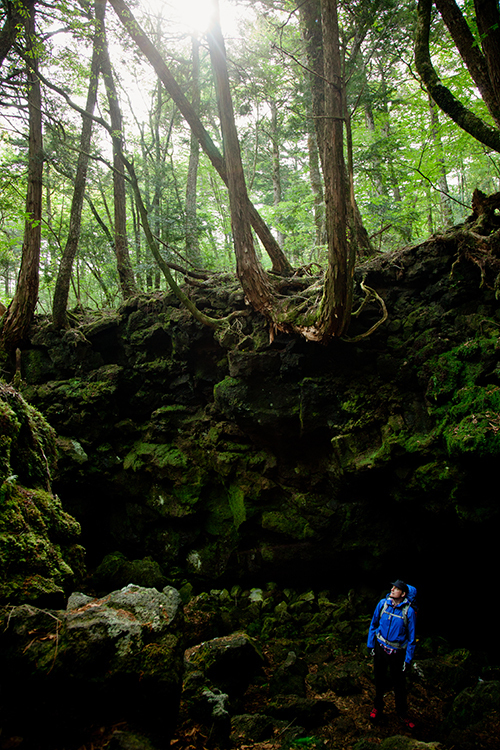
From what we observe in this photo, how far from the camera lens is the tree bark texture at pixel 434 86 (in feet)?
15.8

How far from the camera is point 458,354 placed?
19.7 feet

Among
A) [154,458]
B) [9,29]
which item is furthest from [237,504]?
[9,29]

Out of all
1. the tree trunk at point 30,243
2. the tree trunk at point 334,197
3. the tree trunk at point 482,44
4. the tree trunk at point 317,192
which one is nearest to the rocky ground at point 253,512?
the tree trunk at point 30,243

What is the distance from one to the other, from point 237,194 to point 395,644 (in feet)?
24.0

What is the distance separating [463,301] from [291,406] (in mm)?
3593

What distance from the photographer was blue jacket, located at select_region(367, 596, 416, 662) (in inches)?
175

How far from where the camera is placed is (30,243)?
366 inches

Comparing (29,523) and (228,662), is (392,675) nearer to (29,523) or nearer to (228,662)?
(228,662)

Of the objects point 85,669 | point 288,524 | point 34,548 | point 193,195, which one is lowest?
point 288,524

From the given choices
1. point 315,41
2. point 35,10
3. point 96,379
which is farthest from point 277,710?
point 35,10

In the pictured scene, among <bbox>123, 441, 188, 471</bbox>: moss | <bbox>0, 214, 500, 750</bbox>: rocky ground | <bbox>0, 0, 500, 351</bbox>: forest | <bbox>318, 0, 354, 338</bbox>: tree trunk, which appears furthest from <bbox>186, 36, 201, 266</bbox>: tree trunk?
<bbox>318, 0, 354, 338</bbox>: tree trunk

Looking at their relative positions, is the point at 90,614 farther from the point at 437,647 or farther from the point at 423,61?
the point at 423,61

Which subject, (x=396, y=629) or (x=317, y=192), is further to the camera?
(x=317, y=192)

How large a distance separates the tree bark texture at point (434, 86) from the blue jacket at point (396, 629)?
603 centimetres
